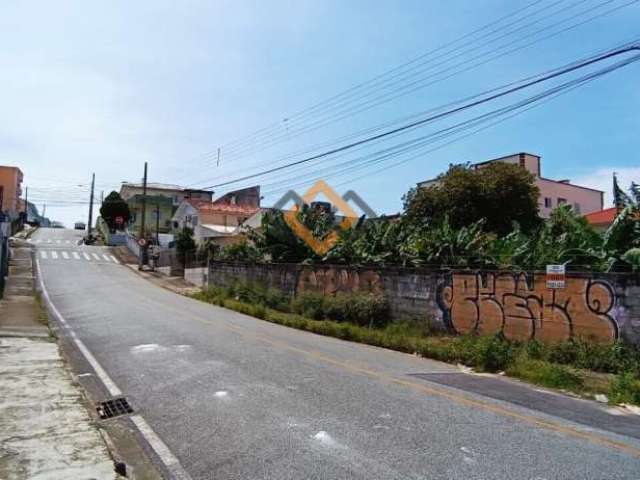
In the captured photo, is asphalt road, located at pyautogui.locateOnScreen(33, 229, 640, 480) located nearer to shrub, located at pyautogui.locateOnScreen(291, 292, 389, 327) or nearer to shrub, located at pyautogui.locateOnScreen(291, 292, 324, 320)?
shrub, located at pyautogui.locateOnScreen(291, 292, 389, 327)

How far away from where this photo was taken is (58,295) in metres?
25.9

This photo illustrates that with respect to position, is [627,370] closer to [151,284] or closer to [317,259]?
[317,259]

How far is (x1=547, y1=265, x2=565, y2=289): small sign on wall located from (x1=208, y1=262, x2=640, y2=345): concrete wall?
0.43 ft

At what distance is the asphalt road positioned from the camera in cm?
503

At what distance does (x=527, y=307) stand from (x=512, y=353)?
1.88 metres

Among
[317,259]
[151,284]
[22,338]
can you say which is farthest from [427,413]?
[151,284]

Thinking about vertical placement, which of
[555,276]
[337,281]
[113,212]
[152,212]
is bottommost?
[337,281]

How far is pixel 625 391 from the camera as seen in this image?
848 cm

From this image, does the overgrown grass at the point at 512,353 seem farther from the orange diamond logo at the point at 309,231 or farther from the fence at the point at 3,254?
the fence at the point at 3,254

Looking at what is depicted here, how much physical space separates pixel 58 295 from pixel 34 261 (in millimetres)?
19681

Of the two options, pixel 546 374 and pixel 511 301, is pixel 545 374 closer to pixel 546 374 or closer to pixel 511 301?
pixel 546 374

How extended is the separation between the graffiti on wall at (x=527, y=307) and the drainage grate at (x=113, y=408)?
9.33 m

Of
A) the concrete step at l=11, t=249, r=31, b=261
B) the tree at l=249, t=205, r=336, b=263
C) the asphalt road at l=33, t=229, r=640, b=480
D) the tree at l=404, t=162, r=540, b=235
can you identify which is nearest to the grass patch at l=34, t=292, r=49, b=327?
the asphalt road at l=33, t=229, r=640, b=480

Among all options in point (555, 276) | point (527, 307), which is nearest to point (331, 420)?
point (555, 276)
